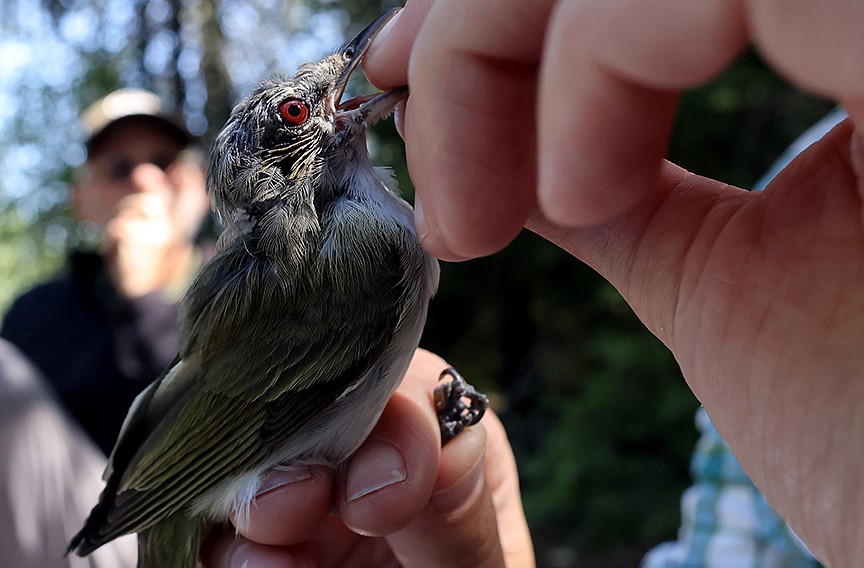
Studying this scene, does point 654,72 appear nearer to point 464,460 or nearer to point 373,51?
point 373,51

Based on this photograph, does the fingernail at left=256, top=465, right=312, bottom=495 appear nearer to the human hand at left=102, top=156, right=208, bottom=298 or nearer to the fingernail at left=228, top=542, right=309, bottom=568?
the fingernail at left=228, top=542, right=309, bottom=568

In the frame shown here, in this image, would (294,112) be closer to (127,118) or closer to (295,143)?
(295,143)

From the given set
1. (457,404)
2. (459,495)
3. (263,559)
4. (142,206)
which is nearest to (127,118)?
(142,206)

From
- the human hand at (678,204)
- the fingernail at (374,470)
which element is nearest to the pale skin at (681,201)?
the human hand at (678,204)

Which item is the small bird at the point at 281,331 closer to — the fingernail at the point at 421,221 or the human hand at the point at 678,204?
the fingernail at the point at 421,221

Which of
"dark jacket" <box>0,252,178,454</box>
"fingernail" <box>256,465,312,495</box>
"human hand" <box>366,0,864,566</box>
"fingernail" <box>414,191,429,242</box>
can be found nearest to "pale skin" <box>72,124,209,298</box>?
"dark jacket" <box>0,252,178,454</box>
